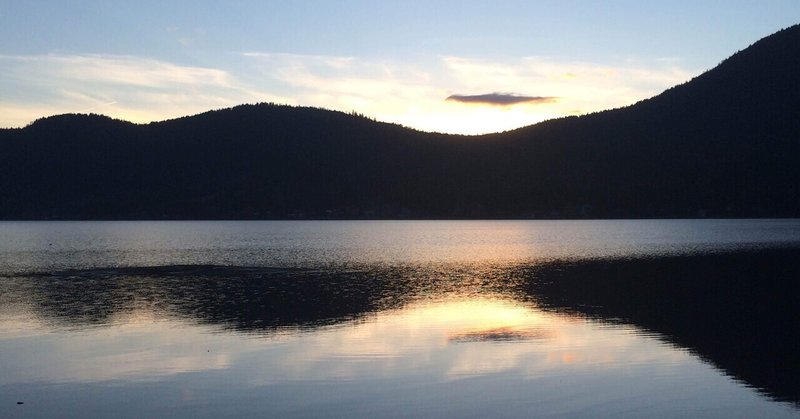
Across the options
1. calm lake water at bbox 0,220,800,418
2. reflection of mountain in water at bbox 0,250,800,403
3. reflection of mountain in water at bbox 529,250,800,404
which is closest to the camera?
calm lake water at bbox 0,220,800,418

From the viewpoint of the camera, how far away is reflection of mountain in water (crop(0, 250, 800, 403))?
26328mm

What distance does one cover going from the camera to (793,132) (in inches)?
7859

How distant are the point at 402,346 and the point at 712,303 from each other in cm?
1750

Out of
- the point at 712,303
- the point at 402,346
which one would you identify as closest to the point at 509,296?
the point at 712,303

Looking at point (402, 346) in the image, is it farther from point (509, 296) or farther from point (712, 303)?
point (712, 303)

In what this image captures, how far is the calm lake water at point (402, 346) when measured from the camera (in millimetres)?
18016

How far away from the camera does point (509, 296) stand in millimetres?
40594

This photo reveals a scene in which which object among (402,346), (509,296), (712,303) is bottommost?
(402,346)

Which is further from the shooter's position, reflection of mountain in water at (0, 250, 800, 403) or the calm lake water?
reflection of mountain in water at (0, 250, 800, 403)

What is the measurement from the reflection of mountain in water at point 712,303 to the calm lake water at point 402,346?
127 mm

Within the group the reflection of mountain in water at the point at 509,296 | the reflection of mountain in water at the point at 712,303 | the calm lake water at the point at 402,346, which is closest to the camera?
the calm lake water at the point at 402,346

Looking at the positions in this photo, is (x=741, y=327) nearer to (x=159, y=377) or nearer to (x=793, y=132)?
(x=159, y=377)

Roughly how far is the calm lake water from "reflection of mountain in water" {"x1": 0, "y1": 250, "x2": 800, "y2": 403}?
0.15m

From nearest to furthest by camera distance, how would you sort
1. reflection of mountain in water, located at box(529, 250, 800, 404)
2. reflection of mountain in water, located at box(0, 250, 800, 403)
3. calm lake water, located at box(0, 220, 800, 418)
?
1. calm lake water, located at box(0, 220, 800, 418)
2. reflection of mountain in water, located at box(529, 250, 800, 404)
3. reflection of mountain in water, located at box(0, 250, 800, 403)
